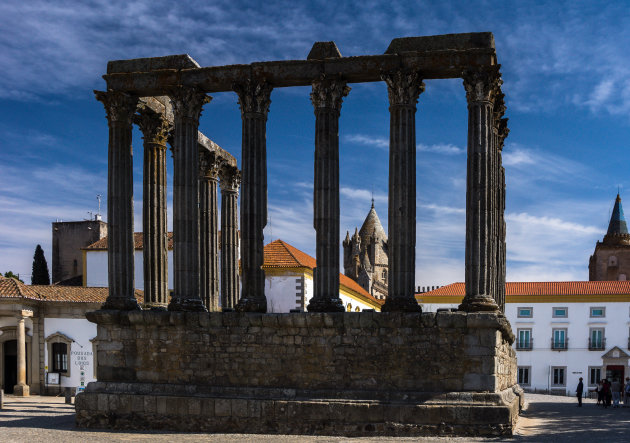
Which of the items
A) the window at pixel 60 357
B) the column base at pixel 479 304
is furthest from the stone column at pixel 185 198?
the window at pixel 60 357

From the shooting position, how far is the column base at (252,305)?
1773 cm

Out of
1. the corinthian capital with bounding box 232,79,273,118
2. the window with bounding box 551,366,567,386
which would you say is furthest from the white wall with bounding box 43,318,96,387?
the window with bounding box 551,366,567,386

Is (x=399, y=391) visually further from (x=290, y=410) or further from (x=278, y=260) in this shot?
(x=278, y=260)

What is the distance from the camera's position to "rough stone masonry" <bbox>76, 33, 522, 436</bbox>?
16203 millimetres

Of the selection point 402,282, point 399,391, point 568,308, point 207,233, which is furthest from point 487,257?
point 568,308

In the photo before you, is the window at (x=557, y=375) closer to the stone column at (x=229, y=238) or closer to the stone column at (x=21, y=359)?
the stone column at (x=229, y=238)

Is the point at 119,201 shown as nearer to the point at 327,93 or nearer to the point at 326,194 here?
the point at 326,194

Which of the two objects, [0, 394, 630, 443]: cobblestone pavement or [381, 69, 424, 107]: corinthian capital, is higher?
[381, 69, 424, 107]: corinthian capital

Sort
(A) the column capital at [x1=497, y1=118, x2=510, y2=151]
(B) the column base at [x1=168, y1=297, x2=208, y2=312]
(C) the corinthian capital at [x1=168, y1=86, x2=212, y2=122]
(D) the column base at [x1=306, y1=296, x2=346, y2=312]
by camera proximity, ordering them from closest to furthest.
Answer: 1. (D) the column base at [x1=306, y1=296, x2=346, y2=312]
2. (B) the column base at [x1=168, y1=297, x2=208, y2=312]
3. (C) the corinthian capital at [x1=168, y1=86, x2=212, y2=122]
4. (A) the column capital at [x1=497, y1=118, x2=510, y2=151]

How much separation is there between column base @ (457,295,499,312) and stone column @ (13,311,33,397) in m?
21.7

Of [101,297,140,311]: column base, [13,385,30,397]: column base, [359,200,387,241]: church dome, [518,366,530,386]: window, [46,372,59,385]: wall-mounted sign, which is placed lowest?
[518,366,530,386]: window

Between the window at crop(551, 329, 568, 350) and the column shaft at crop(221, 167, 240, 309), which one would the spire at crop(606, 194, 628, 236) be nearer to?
the window at crop(551, 329, 568, 350)

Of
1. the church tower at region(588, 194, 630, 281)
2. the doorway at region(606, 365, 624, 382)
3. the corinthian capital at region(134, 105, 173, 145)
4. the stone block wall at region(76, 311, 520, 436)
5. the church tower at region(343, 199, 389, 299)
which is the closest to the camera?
the stone block wall at region(76, 311, 520, 436)

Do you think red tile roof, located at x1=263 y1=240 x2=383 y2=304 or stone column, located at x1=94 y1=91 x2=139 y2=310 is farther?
red tile roof, located at x1=263 y1=240 x2=383 y2=304
